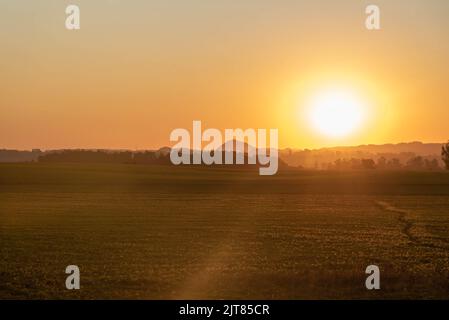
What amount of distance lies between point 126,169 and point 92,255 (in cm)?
10083

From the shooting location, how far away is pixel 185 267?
24969mm

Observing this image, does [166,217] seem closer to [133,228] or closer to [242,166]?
[133,228]

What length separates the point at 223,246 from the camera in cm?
3138

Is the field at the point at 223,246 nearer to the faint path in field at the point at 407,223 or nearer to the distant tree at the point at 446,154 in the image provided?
the faint path in field at the point at 407,223

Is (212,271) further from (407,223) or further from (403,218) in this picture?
(403,218)

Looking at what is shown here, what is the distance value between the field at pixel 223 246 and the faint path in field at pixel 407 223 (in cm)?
6

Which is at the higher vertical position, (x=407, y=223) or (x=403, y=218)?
(x=403, y=218)

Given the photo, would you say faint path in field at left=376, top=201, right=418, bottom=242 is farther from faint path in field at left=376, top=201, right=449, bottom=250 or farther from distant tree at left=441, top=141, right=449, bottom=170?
distant tree at left=441, top=141, right=449, bottom=170

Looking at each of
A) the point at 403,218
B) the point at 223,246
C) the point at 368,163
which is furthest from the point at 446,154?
the point at 223,246

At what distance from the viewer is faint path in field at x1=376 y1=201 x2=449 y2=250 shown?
32656 millimetres

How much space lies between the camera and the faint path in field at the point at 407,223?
107 feet

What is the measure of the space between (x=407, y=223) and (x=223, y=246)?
57.7ft

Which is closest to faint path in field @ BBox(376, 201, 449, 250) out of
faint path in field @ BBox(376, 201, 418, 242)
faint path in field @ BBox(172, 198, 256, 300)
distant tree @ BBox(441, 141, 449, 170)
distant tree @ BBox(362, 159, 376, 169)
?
faint path in field @ BBox(376, 201, 418, 242)
